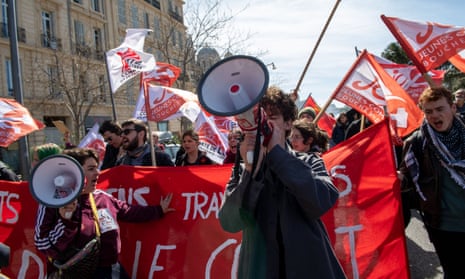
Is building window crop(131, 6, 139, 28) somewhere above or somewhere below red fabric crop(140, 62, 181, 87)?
above

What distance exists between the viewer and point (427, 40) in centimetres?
363

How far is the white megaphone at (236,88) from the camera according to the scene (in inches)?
64.2

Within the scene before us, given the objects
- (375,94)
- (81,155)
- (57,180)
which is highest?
(375,94)

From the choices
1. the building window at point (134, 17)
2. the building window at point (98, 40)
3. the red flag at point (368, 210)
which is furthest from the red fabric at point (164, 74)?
the building window at point (134, 17)

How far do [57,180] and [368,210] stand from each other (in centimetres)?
223

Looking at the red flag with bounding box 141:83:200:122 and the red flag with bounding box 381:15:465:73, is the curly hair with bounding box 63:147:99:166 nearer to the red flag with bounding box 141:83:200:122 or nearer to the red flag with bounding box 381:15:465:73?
the red flag with bounding box 381:15:465:73

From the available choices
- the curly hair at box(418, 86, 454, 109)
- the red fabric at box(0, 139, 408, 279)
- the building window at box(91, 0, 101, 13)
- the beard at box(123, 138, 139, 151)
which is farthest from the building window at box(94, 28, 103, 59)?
the curly hair at box(418, 86, 454, 109)

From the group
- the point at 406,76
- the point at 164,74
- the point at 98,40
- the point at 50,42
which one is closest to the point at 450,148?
the point at 406,76

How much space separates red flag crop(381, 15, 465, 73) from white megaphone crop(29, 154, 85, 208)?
9.55 feet

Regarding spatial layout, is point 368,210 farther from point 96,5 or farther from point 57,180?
point 96,5

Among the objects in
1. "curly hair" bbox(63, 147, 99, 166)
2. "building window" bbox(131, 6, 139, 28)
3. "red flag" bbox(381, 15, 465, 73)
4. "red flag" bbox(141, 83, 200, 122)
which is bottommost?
"curly hair" bbox(63, 147, 99, 166)

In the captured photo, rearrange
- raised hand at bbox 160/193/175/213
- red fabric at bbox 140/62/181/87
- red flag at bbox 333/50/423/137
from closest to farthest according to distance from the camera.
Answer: raised hand at bbox 160/193/175/213 → red flag at bbox 333/50/423/137 → red fabric at bbox 140/62/181/87

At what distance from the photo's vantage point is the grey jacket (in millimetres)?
1710

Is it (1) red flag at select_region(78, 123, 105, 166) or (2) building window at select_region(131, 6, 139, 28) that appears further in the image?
(2) building window at select_region(131, 6, 139, 28)
